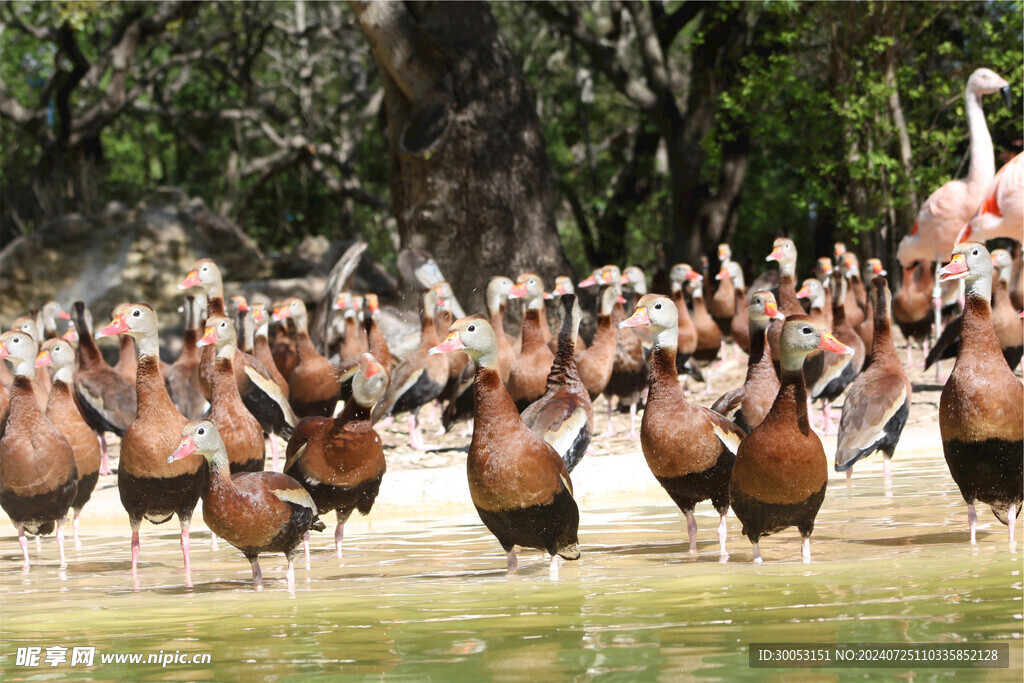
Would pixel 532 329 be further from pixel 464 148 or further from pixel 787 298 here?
pixel 464 148

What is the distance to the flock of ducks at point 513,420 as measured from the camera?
6.08 meters

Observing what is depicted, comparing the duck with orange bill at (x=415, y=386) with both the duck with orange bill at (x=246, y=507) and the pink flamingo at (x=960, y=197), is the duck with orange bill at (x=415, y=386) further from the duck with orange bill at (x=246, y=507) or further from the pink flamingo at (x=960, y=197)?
the pink flamingo at (x=960, y=197)

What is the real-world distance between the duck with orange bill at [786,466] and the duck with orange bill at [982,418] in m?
0.67

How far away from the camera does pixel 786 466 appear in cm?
592

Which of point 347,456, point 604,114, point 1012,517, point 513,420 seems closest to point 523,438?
point 513,420

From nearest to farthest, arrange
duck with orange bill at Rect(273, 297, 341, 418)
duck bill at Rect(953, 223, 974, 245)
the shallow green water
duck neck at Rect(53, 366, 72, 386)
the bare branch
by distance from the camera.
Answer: the shallow green water < duck neck at Rect(53, 366, 72, 386) < duck bill at Rect(953, 223, 974, 245) < duck with orange bill at Rect(273, 297, 341, 418) < the bare branch

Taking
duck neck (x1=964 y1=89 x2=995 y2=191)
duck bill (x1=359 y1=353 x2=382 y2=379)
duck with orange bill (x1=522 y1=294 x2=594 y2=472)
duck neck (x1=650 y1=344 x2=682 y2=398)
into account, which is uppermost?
duck neck (x1=964 y1=89 x2=995 y2=191)

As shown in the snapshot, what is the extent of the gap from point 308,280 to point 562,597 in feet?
45.8

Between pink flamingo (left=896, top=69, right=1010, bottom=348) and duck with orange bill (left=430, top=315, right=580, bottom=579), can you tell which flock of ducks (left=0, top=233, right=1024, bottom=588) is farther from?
pink flamingo (left=896, top=69, right=1010, bottom=348)

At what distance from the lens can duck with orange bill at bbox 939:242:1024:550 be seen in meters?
6.00

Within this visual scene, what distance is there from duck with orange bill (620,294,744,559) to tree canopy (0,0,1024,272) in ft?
32.4

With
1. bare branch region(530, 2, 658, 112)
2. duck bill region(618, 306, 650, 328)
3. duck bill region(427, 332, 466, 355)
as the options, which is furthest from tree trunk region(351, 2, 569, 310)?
duck bill region(427, 332, 466, 355)

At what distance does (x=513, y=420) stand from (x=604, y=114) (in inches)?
838

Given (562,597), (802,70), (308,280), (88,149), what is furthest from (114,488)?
(88,149)
